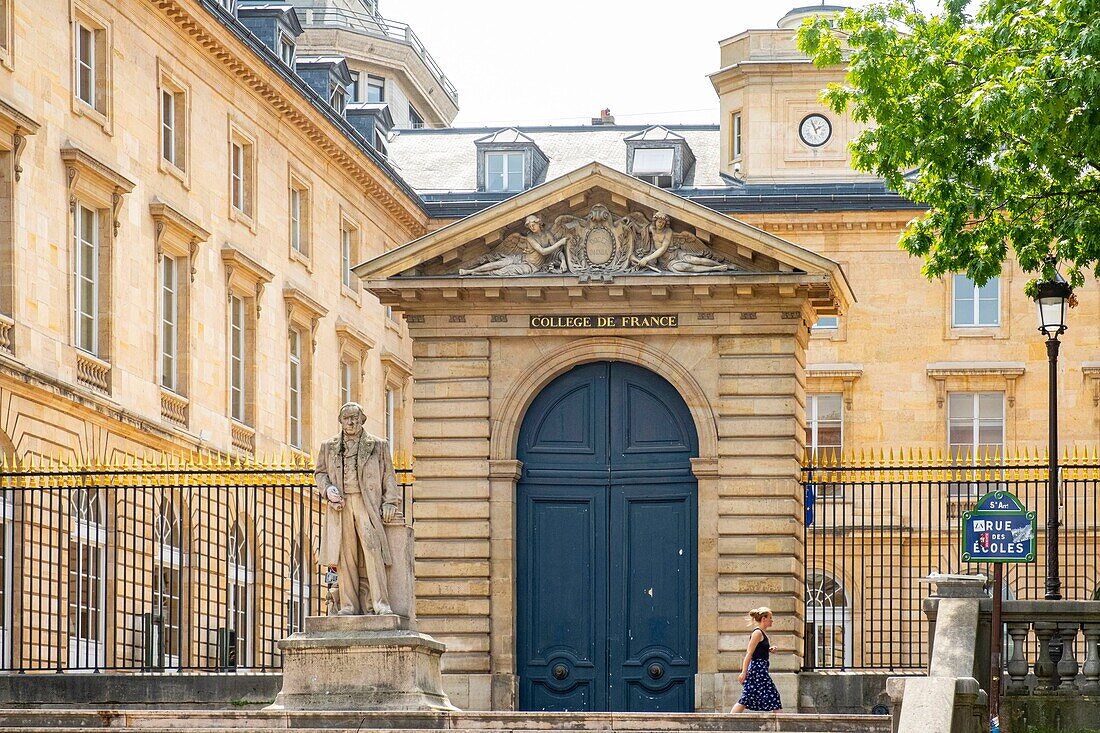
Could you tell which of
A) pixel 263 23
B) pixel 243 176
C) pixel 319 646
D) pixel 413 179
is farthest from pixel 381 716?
pixel 413 179

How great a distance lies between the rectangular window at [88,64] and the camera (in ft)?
121

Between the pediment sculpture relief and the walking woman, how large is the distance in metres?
5.08

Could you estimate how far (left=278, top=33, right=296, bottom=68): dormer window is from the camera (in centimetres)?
4866

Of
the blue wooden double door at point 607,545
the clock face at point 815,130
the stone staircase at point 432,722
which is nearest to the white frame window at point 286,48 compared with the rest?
the clock face at point 815,130

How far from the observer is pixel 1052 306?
76.2 ft

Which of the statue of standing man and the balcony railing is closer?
the statue of standing man

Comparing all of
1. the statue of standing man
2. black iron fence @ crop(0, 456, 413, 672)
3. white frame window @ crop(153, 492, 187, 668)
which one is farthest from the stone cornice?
the statue of standing man

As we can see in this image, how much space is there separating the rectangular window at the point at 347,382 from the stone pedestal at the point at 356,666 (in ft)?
97.6

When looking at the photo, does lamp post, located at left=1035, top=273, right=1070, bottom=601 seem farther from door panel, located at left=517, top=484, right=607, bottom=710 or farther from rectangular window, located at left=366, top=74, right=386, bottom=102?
rectangular window, located at left=366, top=74, right=386, bottom=102

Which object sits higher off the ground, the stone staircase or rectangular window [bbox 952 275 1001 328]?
rectangular window [bbox 952 275 1001 328]

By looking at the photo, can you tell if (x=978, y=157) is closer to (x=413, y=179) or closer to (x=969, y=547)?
(x=969, y=547)

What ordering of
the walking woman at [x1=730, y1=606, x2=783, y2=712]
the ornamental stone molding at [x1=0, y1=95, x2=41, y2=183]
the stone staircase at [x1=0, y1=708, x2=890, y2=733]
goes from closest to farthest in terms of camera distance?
the stone staircase at [x1=0, y1=708, x2=890, y2=733] < the walking woman at [x1=730, y1=606, x2=783, y2=712] < the ornamental stone molding at [x1=0, y1=95, x2=41, y2=183]

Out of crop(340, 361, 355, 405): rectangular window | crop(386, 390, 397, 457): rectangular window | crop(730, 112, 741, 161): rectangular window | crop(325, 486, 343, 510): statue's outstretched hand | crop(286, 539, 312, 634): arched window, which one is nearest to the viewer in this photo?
crop(325, 486, 343, 510): statue's outstretched hand

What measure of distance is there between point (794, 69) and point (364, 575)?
3635 centimetres
